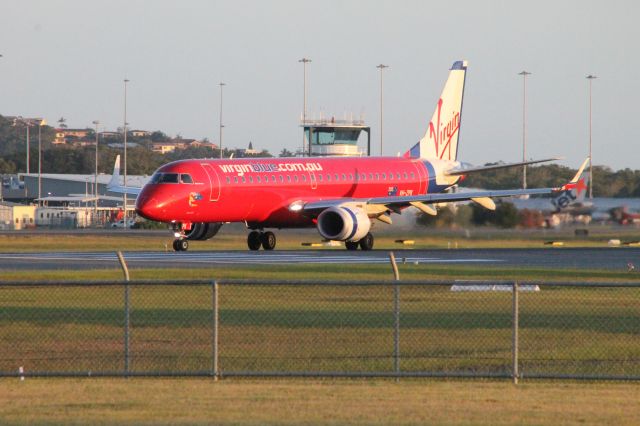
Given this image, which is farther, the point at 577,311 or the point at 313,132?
the point at 313,132

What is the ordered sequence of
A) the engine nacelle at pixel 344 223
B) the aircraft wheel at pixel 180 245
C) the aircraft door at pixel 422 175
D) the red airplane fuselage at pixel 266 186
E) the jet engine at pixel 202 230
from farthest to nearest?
the aircraft door at pixel 422 175 < the jet engine at pixel 202 230 < the aircraft wheel at pixel 180 245 < the engine nacelle at pixel 344 223 < the red airplane fuselage at pixel 266 186

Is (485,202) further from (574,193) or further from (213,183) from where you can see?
(213,183)

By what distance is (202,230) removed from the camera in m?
49.9

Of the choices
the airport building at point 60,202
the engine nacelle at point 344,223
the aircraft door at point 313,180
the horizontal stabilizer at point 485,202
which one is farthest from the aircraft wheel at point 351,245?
the airport building at point 60,202

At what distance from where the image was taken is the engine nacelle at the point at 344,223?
4803 centimetres

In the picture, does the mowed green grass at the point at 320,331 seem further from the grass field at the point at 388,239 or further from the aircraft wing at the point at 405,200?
the aircraft wing at the point at 405,200

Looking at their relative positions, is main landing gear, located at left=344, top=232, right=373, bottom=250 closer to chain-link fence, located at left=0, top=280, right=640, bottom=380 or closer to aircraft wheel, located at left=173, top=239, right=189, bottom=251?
aircraft wheel, located at left=173, top=239, right=189, bottom=251

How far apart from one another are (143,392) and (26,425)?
8.93 feet

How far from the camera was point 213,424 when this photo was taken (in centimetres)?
1405

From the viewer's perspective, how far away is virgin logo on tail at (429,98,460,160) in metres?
60.7

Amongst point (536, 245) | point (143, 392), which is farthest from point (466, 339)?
→ point (536, 245)

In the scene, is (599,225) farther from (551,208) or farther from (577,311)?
(577,311)

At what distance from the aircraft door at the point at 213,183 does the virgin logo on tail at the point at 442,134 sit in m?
15.6

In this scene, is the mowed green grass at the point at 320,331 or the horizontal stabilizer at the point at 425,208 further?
the horizontal stabilizer at the point at 425,208
